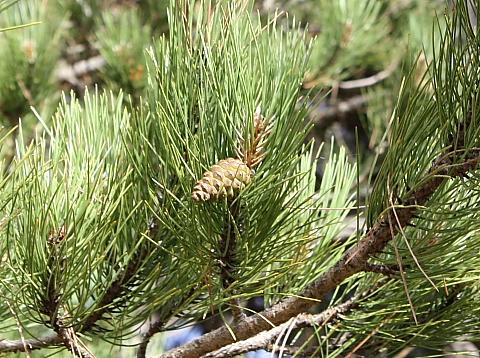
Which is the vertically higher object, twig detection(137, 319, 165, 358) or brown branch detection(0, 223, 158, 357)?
brown branch detection(0, 223, 158, 357)

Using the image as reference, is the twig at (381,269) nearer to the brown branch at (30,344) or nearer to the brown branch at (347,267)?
the brown branch at (347,267)

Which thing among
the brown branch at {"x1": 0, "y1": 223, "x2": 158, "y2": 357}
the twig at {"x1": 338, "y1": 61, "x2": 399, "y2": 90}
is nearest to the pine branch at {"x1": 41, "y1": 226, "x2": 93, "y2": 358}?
the brown branch at {"x1": 0, "y1": 223, "x2": 158, "y2": 357}

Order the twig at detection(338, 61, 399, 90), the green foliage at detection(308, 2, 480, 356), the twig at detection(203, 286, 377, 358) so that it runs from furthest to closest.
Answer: the twig at detection(338, 61, 399, 90), the twig at detection(203, 286, 377, 358), the green foliage at detection(308, 2, 480, 356)

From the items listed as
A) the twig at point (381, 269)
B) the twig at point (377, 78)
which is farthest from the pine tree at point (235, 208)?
the twig at point (377, 78)

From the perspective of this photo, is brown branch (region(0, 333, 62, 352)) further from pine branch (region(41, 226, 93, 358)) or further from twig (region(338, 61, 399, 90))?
twig (region(338, 61, 399, 90))

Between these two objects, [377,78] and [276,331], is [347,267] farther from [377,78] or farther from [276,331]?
[377,78]

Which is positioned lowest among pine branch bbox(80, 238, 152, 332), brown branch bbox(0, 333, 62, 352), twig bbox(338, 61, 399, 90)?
brown branch bbox(0, 333, 62, 352)
